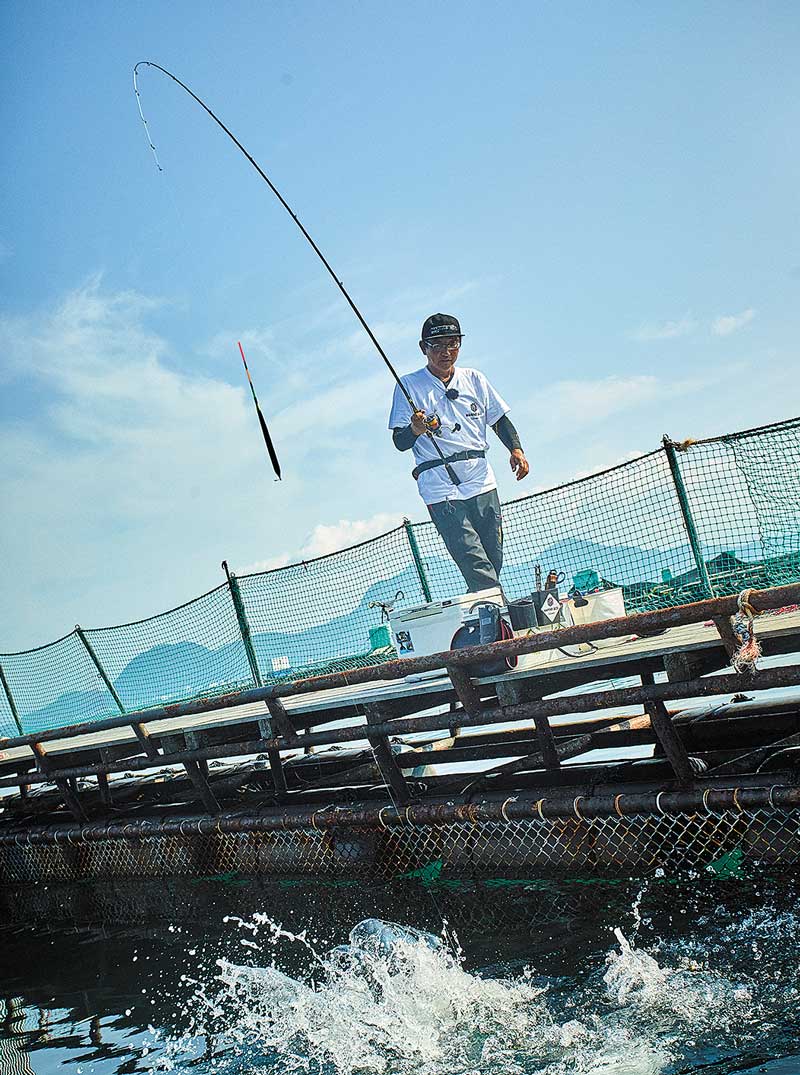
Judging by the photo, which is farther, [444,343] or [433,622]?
[444,343]

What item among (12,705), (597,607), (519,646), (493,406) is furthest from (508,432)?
(12,705)

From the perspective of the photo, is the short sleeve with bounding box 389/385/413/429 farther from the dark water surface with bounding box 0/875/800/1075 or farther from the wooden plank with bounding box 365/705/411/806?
the dark water surface with bounding box 0/875/800/1075

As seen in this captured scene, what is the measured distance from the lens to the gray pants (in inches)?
224

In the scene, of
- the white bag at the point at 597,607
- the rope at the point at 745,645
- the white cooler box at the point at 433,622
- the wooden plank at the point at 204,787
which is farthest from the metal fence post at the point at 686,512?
the wooden plank at the point at 204,787

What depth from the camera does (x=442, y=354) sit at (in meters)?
5.91

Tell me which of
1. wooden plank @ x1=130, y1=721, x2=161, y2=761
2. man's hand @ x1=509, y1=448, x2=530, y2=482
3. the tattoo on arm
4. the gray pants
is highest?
the tattoo on arm

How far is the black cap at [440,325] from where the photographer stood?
584 centimetres

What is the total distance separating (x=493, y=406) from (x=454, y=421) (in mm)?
386

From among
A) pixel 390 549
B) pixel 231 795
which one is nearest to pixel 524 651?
pixel 231 795

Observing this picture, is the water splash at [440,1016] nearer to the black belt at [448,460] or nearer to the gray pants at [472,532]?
the gray pants at [472,532]

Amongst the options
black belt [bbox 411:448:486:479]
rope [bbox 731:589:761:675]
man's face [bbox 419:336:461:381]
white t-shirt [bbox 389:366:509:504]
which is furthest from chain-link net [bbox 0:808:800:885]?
man's face [bbox 419:336:461:381]

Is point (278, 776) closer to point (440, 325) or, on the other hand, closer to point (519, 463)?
point (519, 463)

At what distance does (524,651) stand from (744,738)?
1.95 m

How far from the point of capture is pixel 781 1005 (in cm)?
277
